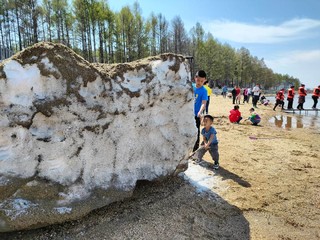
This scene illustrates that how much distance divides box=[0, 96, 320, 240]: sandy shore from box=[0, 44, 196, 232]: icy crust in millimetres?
270

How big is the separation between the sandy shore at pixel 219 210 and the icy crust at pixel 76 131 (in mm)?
270

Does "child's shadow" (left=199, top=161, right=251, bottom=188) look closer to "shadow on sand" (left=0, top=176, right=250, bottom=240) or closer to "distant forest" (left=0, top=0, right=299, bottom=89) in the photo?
"shadow on sand" (left=0, top=176, right=250, bottom=240)

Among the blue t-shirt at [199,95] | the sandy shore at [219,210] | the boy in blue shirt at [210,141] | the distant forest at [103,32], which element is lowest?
the sandy shore at [219,210]

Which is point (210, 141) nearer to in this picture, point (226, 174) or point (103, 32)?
point (226, 174)

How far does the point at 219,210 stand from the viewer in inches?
147

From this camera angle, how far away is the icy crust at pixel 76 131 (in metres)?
2.70

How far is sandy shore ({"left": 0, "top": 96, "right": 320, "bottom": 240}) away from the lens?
3117mm

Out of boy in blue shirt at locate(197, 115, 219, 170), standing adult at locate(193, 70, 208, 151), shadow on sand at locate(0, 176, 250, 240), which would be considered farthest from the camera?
standing adult at locate(193, 70, 208, 151)

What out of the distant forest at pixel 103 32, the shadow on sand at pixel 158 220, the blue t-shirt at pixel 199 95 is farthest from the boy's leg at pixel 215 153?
the distant forest at pixel 103 32

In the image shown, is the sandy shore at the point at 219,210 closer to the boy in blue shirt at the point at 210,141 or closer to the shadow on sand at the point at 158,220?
the shadow on sand at the point at 158,220

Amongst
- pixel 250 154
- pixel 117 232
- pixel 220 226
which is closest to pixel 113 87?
pixel 117 232

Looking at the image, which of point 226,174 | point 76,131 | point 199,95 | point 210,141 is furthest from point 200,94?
point 76,131

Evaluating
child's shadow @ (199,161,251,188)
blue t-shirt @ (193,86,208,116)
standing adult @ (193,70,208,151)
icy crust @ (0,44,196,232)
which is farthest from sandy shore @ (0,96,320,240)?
blue t-shirt @ (193,86,208,116)

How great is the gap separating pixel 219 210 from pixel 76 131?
7.30 ft
